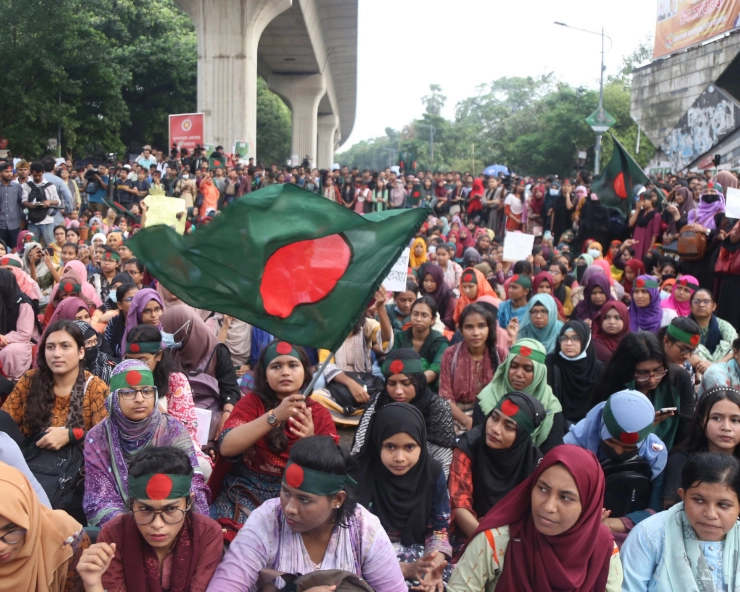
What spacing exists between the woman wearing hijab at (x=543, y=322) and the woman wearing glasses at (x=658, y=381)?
1.51 meters

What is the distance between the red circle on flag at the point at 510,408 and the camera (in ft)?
12.3

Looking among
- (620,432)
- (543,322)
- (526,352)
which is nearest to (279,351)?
(526,352)

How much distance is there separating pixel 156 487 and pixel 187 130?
60.7 ft

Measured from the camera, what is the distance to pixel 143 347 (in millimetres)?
4402

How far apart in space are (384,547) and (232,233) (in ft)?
4.63

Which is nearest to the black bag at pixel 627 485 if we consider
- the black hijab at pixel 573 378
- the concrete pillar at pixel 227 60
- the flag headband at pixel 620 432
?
the flag headband at pixel 620 432

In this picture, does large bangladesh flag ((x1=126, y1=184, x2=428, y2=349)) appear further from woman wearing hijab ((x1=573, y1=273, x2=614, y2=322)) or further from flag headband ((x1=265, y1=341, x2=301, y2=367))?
woman wearing hijab ((x1=573, y1=273, x2=614, y2=322))

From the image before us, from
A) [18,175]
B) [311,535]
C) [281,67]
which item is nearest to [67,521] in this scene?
[311,535]

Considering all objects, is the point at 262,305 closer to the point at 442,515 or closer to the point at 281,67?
the point at 442,515

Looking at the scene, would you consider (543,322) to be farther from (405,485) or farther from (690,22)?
(690,22)

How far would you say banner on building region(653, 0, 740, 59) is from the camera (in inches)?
1062

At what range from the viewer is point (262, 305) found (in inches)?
131

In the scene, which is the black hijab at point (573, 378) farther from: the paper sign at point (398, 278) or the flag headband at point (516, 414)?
the flag headband at point (516, 414)

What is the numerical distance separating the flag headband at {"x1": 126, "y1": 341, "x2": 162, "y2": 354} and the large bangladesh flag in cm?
123
